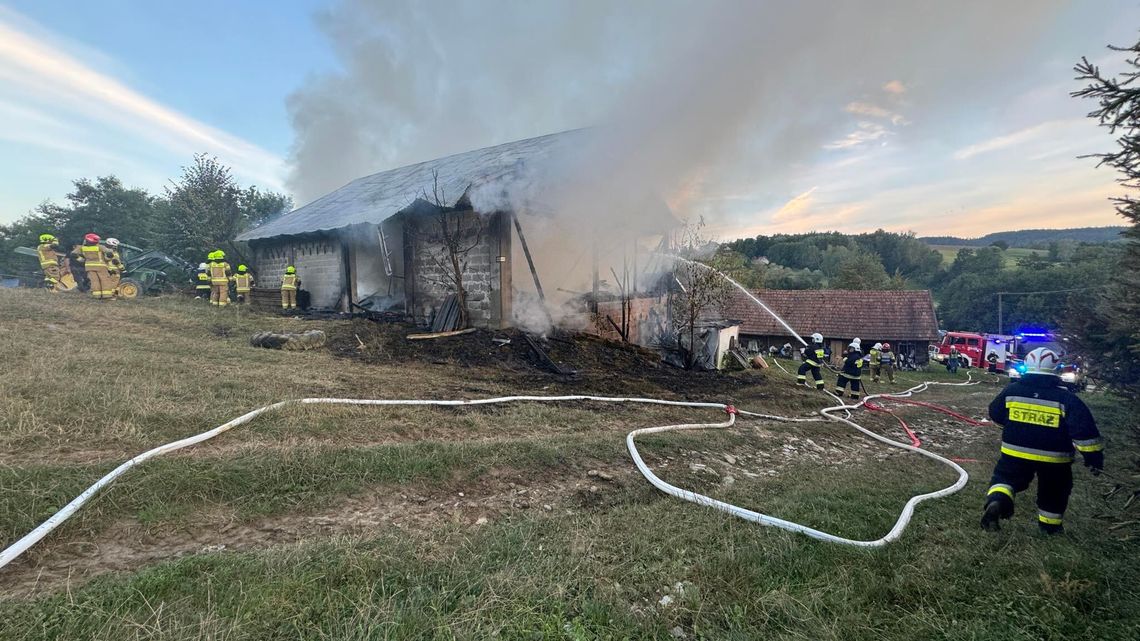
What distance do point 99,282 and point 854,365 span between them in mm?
17307

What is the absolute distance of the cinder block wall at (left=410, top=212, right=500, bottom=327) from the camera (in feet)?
35.3

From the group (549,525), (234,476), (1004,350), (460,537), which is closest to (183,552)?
(234,476)

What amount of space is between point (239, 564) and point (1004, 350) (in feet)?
112

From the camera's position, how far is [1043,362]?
12.7ft

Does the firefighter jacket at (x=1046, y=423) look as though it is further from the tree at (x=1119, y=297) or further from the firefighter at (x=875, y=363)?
the firefighter at (x=875, y=363)

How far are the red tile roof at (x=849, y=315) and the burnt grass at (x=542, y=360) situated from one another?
59.0 feet

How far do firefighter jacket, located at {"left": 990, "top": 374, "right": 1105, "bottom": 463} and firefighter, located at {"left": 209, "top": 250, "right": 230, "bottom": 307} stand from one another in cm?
1592

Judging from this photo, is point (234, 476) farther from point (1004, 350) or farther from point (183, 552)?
point (1004, 350)

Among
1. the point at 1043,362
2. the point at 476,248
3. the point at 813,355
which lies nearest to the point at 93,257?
the point at 476,248

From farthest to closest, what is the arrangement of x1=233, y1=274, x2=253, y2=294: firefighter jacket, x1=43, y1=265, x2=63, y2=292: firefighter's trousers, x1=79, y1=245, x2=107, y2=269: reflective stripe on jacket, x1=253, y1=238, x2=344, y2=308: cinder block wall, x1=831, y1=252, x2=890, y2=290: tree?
x1=831, y1=252, x2=890, y2=290: tree → x1=233, y1=274, x2=253, y2=294: firefighter jacket → x1=253, y1=238, x2=344, y2=308: cinder block wall → x1=43, y1=265, x2=63, y2=292: firefighter's trousers → x1=79, y1=245, x2=107, y2=269: reflective stripe on jacket

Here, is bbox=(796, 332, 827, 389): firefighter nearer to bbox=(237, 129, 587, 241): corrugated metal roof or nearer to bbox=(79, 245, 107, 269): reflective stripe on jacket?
bbox=(237, 129, 587, 241): corrugated metal roof

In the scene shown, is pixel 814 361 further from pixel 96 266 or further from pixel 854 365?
pixel 96 266

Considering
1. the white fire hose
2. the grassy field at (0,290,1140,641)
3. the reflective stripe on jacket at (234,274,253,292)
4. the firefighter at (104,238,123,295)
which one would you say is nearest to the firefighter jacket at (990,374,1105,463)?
the grassy field at (0,290,1140,641)

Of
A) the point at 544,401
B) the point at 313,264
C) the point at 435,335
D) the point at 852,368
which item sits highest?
the point at 313,264
